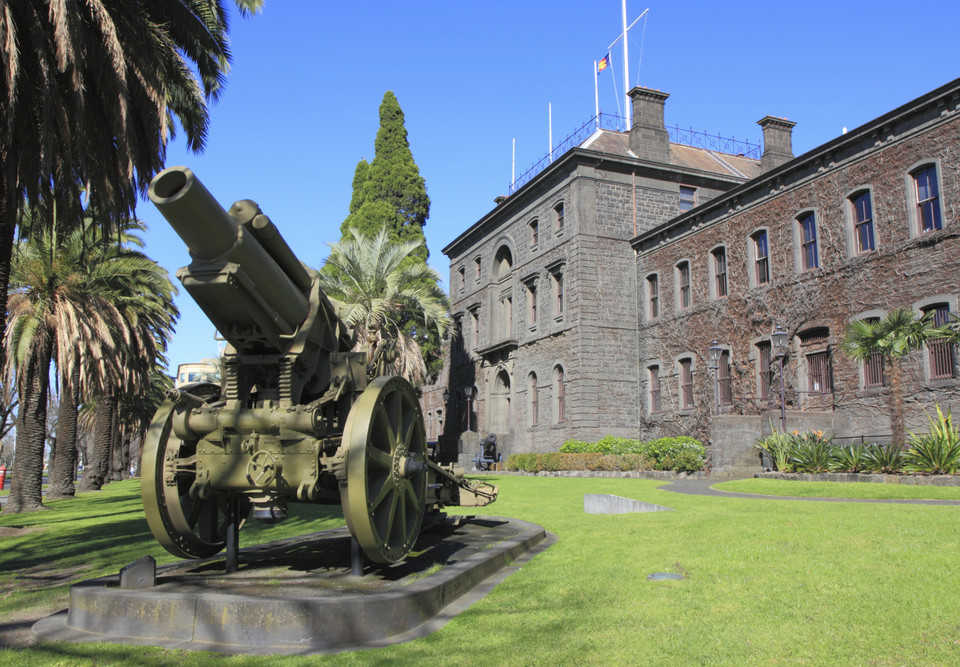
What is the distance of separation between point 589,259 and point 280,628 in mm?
29832

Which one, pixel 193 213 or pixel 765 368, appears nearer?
pixel 193 213

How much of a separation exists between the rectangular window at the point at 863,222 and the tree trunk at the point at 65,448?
2309cm

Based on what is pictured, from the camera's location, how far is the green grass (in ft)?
43.3

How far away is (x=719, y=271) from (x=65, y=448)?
77.5 feet

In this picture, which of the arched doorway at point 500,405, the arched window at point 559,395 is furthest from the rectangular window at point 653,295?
the arched doorway at point 500,405

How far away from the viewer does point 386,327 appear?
2712cm

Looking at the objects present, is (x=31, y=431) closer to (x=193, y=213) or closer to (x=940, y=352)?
(x=193, y=213)

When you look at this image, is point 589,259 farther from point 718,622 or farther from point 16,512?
point 718,622

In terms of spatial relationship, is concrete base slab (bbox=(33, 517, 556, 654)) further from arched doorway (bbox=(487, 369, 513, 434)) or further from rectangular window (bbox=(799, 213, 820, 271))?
arched doorway (bbox=(487, 369, 513, 434))

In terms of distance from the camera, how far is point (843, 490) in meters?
14.5

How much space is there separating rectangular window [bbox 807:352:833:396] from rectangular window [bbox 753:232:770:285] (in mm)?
3629

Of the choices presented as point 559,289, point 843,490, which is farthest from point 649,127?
point 843,490

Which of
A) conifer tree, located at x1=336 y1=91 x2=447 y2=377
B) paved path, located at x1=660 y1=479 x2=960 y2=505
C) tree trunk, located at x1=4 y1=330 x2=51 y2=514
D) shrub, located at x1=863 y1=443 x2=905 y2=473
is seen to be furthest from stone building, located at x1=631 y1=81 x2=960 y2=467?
tree trunk, located at x1=4 y1=330 x2=51 y2=514

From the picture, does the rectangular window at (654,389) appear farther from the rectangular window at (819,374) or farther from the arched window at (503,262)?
the arched window at (503,262)
